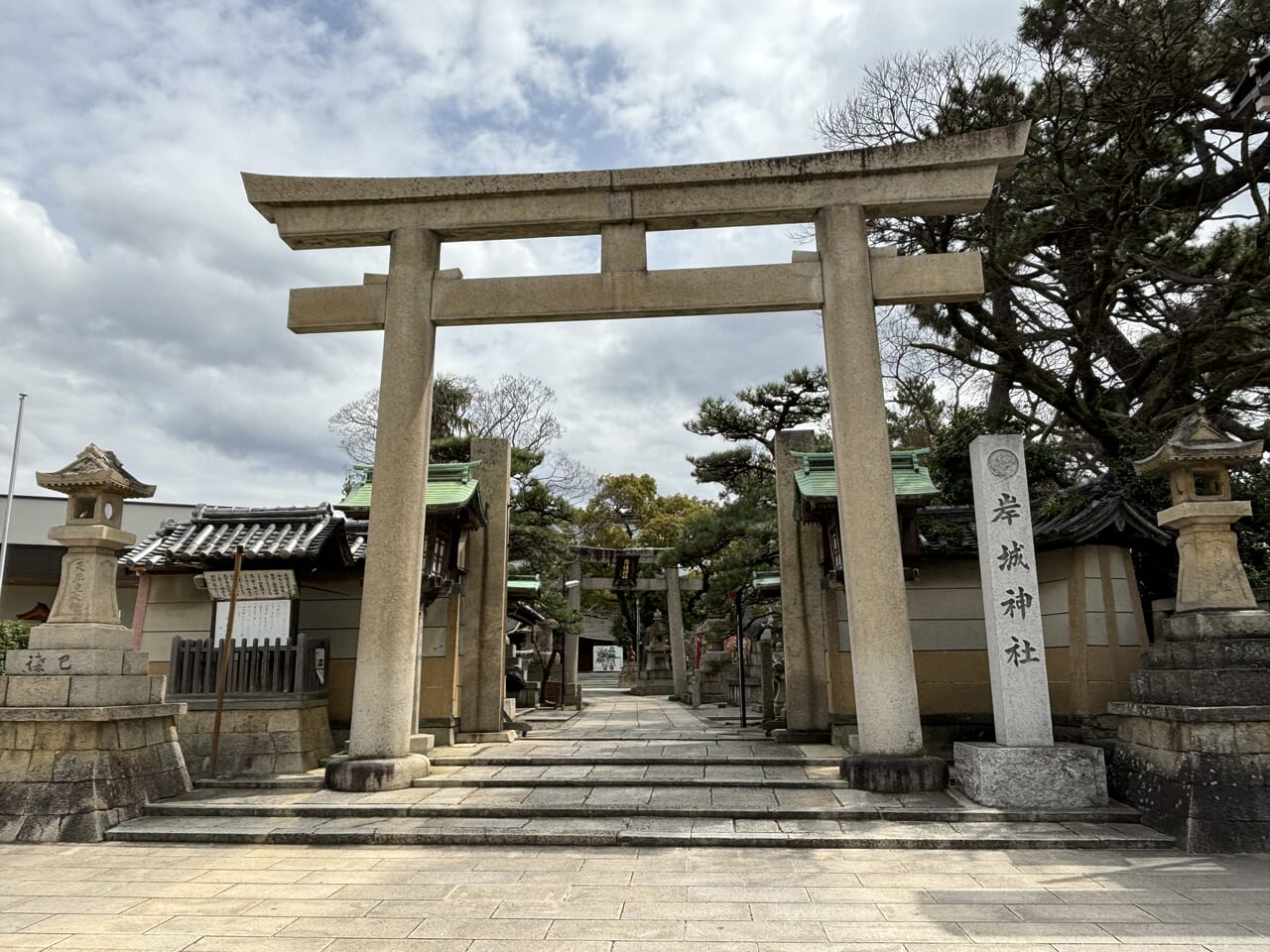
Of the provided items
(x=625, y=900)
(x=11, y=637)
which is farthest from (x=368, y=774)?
(x=11, y=637)

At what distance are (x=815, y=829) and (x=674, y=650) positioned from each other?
72.4ft

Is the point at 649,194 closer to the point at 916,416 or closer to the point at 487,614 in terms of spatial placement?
the point at 487,614

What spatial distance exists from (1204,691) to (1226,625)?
2.11 ft

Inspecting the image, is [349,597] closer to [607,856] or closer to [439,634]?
[439,634]

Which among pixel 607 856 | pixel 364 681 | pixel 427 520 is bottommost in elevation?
pixel 607 856

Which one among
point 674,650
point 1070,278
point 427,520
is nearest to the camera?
point 427,520

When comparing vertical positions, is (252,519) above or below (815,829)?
above

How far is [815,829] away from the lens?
22.5ft

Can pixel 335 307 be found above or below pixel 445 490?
above

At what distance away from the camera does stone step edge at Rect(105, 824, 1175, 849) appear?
6.40 metres

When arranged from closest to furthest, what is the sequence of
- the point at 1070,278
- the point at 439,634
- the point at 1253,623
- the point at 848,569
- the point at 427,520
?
the point at 1253,623 → the point at 848,569 → the point at 427,520 → the point at 439,634 → the point at 1070,278

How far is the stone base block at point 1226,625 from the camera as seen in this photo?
6.71 meters

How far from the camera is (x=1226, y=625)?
6.76m

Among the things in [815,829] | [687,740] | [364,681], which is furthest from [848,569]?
[364,681]
